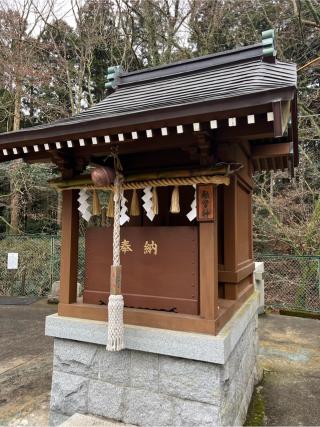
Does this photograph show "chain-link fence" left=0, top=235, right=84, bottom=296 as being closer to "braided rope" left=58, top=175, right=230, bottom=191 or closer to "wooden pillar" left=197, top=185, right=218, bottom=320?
"braided rope" left=58, top=175, right=230, bottom=191

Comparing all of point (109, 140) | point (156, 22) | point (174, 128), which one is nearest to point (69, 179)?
point (109, 140)

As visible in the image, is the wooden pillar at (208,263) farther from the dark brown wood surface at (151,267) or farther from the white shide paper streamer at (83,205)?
the white shide paper streamer at (83,205)

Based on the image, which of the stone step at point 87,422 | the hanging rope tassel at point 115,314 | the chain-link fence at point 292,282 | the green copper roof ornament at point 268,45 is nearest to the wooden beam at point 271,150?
the green copper roof ornament at point 268,45

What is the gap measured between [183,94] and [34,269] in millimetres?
7593

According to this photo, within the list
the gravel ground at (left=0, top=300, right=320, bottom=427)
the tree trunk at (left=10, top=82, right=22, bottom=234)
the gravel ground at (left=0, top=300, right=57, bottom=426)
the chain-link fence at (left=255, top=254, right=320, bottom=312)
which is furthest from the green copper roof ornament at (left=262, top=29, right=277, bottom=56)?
the tree trunk at (left=10, top=82, right=22, bottom=234)

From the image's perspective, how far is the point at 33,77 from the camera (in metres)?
9.91

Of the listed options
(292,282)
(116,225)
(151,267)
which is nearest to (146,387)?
(151,267)

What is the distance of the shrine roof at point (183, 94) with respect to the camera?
6.23 ft

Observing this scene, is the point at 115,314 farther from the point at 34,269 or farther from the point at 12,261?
the point at 34,269

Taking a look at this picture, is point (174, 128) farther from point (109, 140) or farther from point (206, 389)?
point (206, 389)

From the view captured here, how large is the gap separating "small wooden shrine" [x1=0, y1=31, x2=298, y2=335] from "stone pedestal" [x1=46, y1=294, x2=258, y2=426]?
0.13 m

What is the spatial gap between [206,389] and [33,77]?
10.4m

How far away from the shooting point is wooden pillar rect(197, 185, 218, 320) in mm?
2342

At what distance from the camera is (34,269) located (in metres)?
8.82
